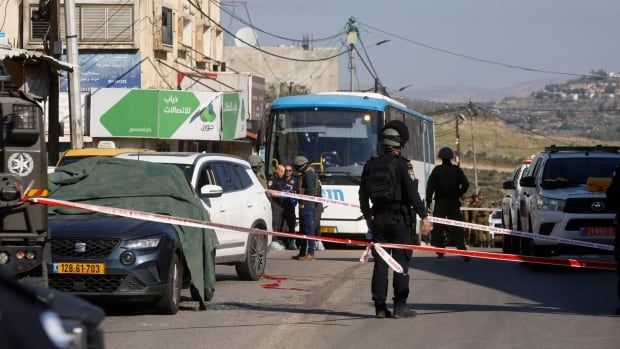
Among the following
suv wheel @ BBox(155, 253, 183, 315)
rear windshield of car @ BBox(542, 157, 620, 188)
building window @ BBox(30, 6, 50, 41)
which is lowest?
suv wheel @ BBox(155, 253, 183, 315)

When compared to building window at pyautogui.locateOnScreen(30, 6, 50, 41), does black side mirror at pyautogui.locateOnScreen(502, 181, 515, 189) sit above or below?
below

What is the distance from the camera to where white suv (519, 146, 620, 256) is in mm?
18502

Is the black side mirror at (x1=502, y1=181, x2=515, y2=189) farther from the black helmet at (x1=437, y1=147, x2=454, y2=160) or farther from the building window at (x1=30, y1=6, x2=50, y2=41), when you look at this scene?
the building window at (x1=30, y1=6, x2=50, y2=41)

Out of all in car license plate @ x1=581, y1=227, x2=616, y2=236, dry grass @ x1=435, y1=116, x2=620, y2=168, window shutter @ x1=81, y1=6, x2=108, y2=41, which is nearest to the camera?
car license plate @ x1=581, y1=227, x2=616, y2=236

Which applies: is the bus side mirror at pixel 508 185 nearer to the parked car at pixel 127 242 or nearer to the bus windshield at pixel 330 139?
the bus windshield at pixel 330 139

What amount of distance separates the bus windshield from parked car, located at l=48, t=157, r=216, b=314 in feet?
45.5

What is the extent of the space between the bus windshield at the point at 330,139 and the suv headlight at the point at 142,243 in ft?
50.5

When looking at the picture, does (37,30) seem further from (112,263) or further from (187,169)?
(112,263)

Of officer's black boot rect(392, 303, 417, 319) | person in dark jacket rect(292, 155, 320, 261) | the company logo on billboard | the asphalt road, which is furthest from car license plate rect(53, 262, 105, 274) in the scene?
the company logo on billboard

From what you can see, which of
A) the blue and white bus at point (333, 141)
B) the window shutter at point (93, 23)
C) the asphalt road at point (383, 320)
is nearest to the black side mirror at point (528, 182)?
the asphalt road at point (383, 320)

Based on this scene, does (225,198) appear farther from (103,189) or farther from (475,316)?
(475,316)

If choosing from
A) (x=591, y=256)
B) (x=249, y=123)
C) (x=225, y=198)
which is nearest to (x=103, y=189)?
(x=225, y=198)

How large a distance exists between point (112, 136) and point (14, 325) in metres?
34.7

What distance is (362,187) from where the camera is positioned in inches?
474
